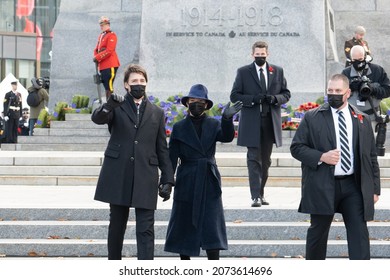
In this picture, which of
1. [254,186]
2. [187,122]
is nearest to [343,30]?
[254,186]

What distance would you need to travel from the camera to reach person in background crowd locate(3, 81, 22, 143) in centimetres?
2948

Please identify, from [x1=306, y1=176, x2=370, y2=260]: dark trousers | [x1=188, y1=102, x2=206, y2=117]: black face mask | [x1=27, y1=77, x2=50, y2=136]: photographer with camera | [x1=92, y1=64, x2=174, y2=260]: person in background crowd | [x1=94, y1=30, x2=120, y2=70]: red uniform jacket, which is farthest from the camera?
[x1=27, y1=77, x2=50, y2=136]: photographer with camera

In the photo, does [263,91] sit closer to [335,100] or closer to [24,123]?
[335,100]

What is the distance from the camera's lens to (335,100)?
950 cm

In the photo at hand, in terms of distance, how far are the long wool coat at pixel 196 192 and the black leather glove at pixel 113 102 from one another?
2.21ft

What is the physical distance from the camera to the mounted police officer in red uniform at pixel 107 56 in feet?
73.8

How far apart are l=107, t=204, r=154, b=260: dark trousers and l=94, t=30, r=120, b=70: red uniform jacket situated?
41.8 feet

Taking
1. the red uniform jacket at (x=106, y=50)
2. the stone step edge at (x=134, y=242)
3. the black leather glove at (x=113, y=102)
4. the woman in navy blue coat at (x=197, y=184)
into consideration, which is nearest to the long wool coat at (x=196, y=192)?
the woman in navy blue coat at (x=197, y=184)

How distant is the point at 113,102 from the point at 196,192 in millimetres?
1059

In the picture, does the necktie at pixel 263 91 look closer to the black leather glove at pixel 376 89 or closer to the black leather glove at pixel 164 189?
the black leather glove at pixel 376 89

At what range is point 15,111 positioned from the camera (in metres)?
29.8

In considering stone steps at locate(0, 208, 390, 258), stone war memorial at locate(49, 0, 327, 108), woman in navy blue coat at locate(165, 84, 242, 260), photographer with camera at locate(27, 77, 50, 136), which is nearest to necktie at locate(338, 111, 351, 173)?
woman in navy blue coat at locate(165, 84, 242, 260)

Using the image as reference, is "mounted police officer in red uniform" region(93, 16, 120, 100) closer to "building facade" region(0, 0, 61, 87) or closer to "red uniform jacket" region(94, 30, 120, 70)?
"red uniform jacket" region(94, 30, 120, 70)
